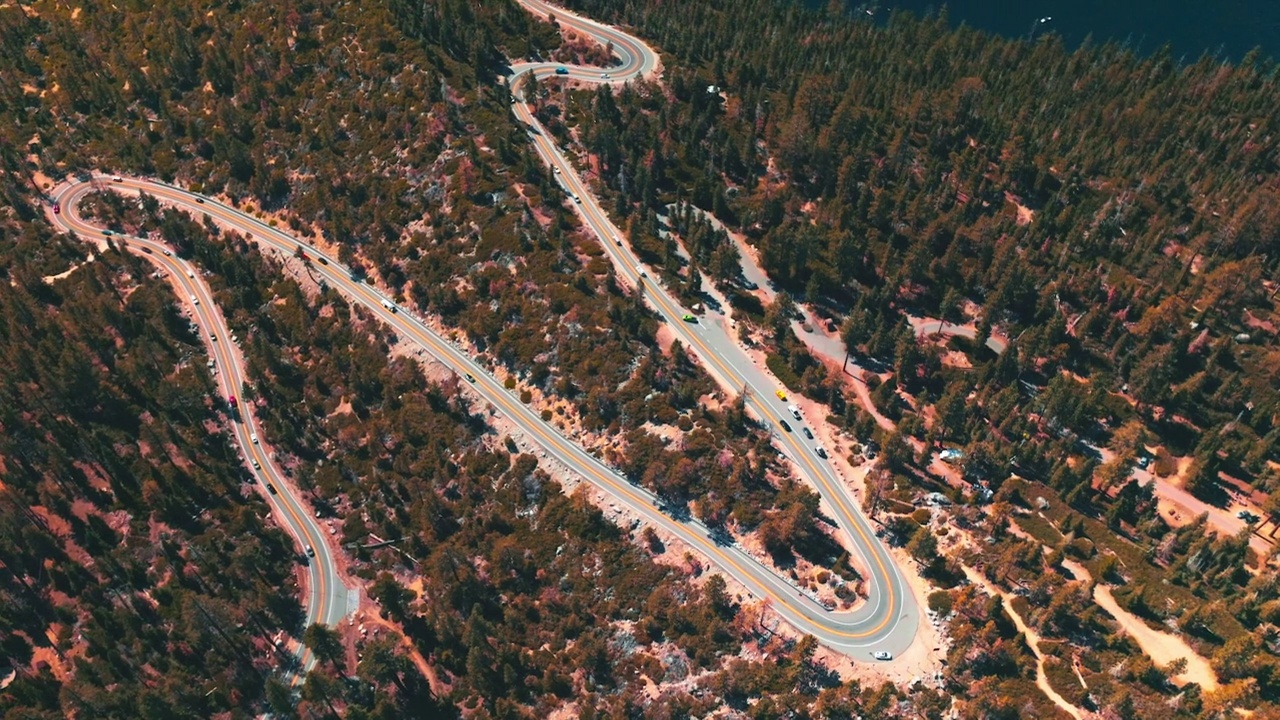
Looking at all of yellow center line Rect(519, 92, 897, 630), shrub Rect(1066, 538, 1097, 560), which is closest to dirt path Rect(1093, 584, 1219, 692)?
shrub Rect(1066, 538, 1097, 560)

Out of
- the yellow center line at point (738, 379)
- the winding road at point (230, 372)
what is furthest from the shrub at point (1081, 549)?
the winding road at point (230, 372)

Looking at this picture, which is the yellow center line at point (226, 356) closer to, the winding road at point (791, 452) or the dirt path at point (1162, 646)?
the winding road at point (791, 452)

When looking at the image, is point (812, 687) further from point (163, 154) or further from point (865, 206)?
point (163, 154)

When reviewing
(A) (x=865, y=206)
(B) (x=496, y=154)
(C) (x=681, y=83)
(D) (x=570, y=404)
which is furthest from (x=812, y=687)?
(C) (x=681, y=83)

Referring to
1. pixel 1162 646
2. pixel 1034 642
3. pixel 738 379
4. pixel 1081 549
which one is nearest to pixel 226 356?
pixel 738 379

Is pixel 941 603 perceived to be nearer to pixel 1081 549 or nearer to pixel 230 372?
pixel 1081 549
